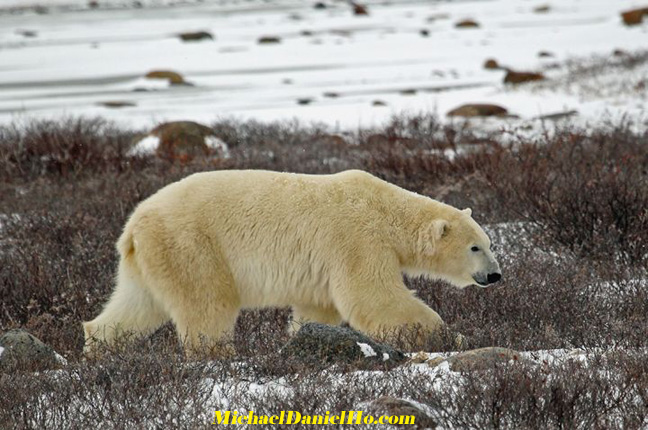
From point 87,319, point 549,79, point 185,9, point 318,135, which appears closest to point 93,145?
A: point 318,135

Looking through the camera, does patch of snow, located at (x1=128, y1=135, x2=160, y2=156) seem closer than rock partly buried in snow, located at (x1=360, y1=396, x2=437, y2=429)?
No

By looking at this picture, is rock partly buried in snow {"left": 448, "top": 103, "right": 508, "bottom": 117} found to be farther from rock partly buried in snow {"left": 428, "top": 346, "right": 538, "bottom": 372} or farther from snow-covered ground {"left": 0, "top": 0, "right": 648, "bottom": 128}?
rock partly buried in snow {"left": 428, "top": 346, "right": 538, "bottom": 372}

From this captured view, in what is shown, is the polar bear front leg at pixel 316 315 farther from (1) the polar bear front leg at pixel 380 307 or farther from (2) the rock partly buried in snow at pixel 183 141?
(2) the rock partly buried in snow at pixel 183 141

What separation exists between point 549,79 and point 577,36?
1052cm

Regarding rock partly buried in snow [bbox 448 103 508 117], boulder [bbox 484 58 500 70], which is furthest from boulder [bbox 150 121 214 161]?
boulder [bbox 484 58 500 70]

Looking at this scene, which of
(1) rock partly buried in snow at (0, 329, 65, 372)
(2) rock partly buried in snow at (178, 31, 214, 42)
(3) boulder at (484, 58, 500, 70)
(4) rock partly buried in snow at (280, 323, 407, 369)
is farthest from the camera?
(2) rock partly buried in snow at (178, 31, 214, 42)

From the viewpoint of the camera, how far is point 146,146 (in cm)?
1096

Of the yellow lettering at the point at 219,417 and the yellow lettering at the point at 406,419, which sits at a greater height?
the yellow lettering at the point at 406,419

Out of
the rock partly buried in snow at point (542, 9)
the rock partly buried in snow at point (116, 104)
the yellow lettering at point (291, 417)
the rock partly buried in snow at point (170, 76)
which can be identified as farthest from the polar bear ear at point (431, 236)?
the rock partly buried in snow at point (542, 9)

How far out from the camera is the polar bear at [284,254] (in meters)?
4.63

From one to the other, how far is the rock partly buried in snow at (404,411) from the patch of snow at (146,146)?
724 cm

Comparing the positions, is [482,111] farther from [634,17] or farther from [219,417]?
[634,17]

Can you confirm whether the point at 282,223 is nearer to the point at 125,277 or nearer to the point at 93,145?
the point at 125,277

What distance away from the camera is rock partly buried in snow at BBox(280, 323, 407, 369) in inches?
154
